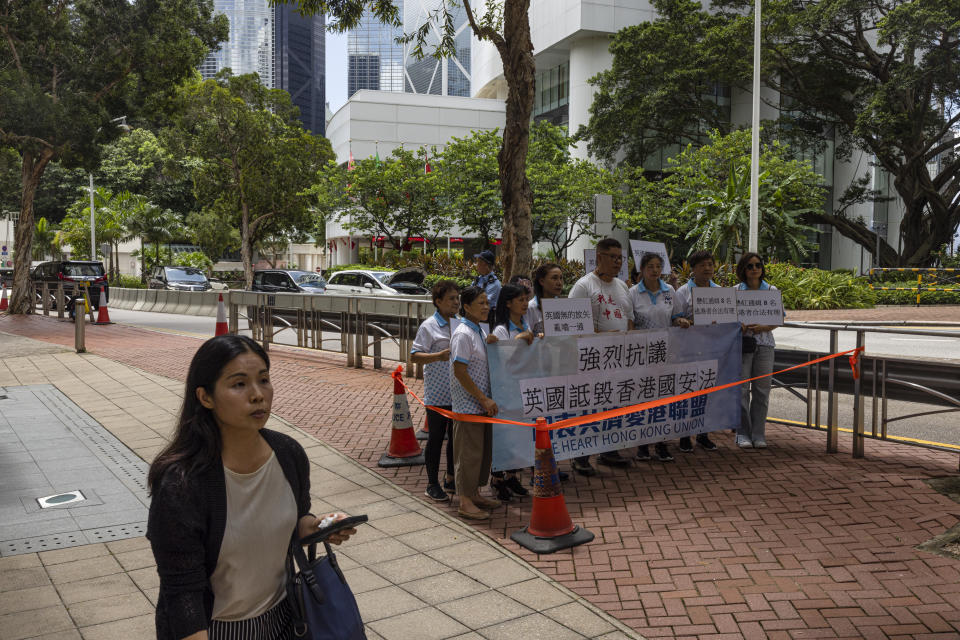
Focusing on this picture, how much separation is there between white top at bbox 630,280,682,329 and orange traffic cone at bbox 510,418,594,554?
2.37 meters

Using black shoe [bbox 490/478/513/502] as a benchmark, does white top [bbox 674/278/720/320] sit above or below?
above

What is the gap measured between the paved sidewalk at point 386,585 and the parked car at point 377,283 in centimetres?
1831

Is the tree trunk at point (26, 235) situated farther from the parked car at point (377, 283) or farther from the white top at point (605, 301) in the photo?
the white top at point (605, 301)

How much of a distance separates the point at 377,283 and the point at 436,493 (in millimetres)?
19253

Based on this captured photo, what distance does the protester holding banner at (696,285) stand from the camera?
23.3 ft

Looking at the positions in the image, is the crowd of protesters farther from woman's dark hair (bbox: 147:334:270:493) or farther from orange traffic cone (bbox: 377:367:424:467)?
woman's dark hair (bbox: 147:334:270:493)

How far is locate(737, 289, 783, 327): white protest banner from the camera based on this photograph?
7.08 metres

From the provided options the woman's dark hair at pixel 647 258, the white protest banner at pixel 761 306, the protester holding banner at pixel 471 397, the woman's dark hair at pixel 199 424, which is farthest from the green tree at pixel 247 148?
the woman's dark hair at pixel 199 424

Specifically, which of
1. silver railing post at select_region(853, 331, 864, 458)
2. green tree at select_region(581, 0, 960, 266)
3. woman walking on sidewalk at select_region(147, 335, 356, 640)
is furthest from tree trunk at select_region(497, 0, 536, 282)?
green tree at select_region(581, 0, 960, 266)

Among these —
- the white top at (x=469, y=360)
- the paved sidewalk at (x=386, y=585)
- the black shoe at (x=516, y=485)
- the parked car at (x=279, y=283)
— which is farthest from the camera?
the parked car at (x=279, y=283)

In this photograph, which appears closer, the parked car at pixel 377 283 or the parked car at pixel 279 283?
the parked car at pixel 377 283

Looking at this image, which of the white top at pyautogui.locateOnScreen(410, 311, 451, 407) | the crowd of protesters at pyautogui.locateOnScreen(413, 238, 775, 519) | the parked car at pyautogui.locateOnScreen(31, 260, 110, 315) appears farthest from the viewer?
the parked car at pyautogui.locateOnScreen(31, 260, 110, 315)

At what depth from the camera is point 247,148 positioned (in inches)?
1419

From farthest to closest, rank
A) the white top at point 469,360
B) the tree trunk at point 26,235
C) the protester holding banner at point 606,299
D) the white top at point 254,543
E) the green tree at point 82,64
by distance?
the tree trunk at point 26,235 < the green tree at point 82,64 < the protester holding banner at point 606,299 < the white top at point 469,360 < the white top at point 254,543
